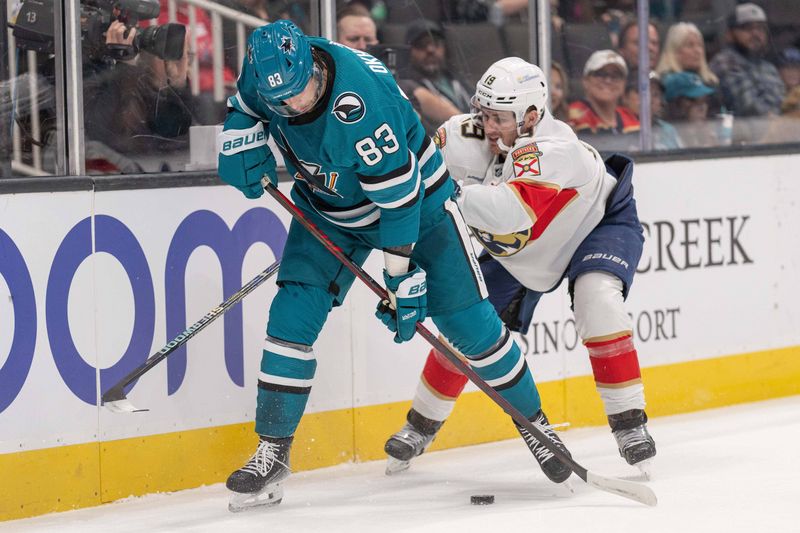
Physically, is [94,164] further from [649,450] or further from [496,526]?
[649,450]

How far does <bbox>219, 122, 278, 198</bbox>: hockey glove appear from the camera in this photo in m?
3.42

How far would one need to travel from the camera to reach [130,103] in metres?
3.88

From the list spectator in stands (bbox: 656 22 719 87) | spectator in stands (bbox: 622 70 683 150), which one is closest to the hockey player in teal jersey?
spectator in stands (bbox: 622 70 683 150)

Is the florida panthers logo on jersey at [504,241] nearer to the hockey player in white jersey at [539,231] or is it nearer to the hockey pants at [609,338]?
the hockey player in white jersey at [539,231]

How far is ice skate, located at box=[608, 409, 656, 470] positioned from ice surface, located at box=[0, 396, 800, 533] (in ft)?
0.27

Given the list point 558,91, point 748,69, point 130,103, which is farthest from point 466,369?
point 748,69

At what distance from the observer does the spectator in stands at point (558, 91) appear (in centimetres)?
479

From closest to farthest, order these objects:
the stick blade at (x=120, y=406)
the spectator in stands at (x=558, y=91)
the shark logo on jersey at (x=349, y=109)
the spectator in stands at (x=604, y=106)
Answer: the shark logo on jersey at (x=349, y=109), the stick blade at (x=120, y=406), the spectator in stands at (x=558, y=91), the spectator in stands at (x=604, y=106)

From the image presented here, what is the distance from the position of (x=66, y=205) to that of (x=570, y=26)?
203cm

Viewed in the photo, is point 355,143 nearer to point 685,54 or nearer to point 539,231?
point 539,231

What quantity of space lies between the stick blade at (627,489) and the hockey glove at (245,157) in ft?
3.67

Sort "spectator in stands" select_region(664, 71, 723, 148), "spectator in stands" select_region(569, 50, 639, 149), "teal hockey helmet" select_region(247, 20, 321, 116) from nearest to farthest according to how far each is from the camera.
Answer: "teal hockey helmet" select_region(247, 20, 321, 116) < "spectator in stands" select_region(569, 50, 639, 149) < "spectator in stands" select_region(664, 71, 723, 148)

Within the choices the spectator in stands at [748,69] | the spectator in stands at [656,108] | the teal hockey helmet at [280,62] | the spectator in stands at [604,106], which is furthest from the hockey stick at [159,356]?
the spectator in stands at [748,69]

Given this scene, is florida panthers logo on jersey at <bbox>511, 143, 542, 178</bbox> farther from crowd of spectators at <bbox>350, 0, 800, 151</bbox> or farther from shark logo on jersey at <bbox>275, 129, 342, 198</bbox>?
crowd of spectators at <bbox>350, 0, 800, 151</bbox>
